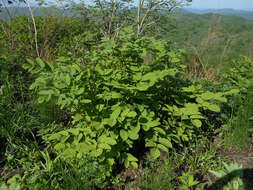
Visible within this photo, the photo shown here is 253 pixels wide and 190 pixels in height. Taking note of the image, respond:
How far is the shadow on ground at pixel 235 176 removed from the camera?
1.30m

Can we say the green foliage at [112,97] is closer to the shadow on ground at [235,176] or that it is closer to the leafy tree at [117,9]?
the shadow on ground at [235,176]

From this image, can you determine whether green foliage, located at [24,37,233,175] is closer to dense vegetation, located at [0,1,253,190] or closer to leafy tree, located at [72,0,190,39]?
dense vegetation, located at [0,1,253,190]

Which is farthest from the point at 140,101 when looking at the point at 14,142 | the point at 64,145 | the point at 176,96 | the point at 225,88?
the point at 14,142

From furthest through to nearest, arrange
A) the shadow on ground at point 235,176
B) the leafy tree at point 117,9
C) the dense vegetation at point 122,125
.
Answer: the leafy tree at point 117,9, the dense vegetation at point 122,125, the shadow on ground at point 235,176

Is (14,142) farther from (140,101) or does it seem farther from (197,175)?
(197,175)

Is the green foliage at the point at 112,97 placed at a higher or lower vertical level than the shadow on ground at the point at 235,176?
higher

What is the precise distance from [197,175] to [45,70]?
1.71m

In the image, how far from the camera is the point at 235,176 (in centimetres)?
131

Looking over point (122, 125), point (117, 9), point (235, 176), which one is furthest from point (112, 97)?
point (117, 9)

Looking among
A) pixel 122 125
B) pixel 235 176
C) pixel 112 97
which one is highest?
pixel 112 97

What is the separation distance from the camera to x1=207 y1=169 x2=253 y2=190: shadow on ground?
130 centimetres

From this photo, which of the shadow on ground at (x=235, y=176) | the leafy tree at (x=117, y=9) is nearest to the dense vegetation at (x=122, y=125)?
the shadow on ground at (x=235, y=176)

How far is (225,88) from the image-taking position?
2307 mm

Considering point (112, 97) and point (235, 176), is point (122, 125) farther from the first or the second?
point (235, 176)
